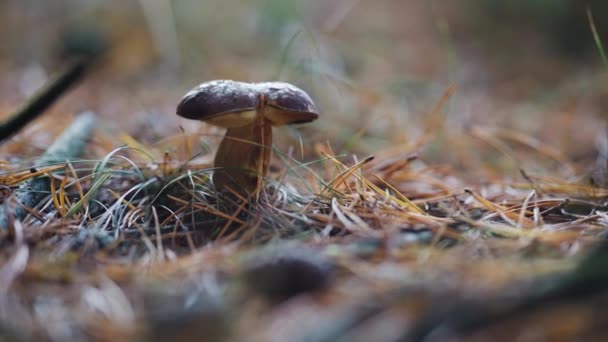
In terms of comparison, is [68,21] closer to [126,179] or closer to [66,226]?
[126,179]

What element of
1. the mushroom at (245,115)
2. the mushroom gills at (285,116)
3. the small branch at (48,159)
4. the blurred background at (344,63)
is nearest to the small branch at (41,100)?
the small branch at (48,159)

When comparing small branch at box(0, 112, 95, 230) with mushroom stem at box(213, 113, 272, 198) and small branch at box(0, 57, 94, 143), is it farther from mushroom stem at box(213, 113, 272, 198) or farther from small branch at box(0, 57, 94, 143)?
mushroom stem at box(213, 113, 272, 198)

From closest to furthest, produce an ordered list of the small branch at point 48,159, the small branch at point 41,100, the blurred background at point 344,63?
the small branch at point 48,159 < the small branch at point 41,100 < the blurred background at point 344,63

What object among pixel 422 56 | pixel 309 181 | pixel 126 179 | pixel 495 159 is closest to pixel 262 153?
pixel 309 181

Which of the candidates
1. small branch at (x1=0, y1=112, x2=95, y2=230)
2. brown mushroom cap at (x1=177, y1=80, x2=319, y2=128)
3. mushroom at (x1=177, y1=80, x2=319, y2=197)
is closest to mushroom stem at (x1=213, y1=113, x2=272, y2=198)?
mushroom at (x1=177, y1=80, x2=319, y2=197)

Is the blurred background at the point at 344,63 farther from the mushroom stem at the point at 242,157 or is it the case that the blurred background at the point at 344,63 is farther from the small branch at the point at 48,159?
the mushroom stem at the point at 242,157
